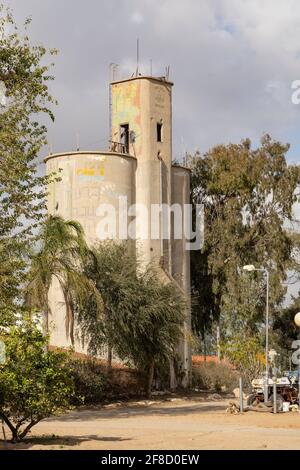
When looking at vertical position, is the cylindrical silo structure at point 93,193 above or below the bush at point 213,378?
above

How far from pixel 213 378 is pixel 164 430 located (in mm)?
29588

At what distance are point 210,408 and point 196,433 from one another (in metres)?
14.5

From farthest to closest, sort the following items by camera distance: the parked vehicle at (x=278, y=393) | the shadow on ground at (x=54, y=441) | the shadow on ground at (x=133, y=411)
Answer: the parked vehicle at (x=278, y=393), the shadow on ground at (x=133, y=411), the shadow on ground at (x=54, y=441)

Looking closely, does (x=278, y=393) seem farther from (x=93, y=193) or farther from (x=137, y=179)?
(x=137, y=179)

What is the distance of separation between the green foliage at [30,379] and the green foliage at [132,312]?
19.6 metres

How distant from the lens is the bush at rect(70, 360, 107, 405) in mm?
38281

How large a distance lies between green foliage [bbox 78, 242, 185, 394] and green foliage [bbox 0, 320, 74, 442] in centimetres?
1959

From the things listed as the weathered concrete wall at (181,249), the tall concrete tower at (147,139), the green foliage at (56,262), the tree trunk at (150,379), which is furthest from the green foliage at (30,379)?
the weathered concrete wall at (181,249)

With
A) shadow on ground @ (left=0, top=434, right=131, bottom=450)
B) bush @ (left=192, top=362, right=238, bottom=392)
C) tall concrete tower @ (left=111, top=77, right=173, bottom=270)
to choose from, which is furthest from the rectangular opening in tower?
shadow on ground @ (left=0, top=434, right=131, bottom=450)

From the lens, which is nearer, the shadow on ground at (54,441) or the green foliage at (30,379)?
the green foliage at (30,379)

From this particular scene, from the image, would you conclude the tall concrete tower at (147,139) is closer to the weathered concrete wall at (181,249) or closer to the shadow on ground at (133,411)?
the weathered concrete wall at (181,249)

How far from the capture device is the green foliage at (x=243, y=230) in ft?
189

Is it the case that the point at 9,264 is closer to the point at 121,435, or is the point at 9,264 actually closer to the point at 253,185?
the point at 121,435
